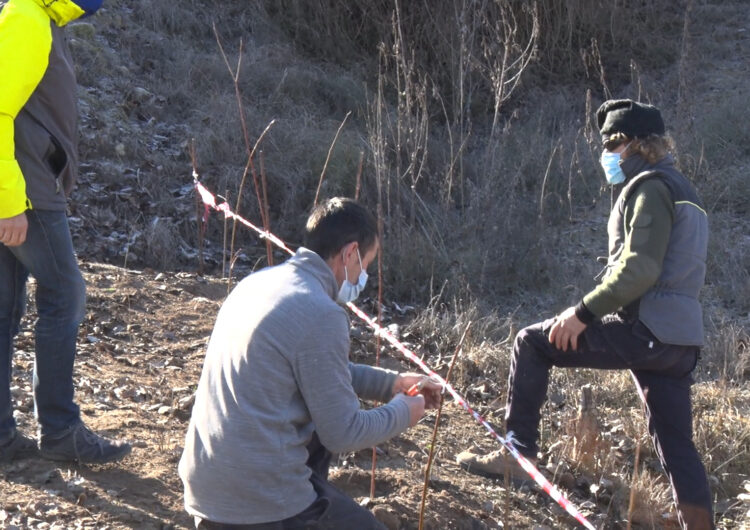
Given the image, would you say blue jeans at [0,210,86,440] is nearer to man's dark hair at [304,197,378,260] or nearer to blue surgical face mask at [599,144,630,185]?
man's dark hair at [304,197,378,260]

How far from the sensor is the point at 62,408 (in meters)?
3.73

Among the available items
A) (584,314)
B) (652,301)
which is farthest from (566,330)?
(652,301)

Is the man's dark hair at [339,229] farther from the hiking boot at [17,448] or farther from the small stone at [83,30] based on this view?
the small stone at [83,30]

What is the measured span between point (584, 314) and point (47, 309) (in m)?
2.08

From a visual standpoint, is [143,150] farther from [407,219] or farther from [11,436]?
[11,436]

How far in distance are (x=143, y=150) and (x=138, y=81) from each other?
1.55m

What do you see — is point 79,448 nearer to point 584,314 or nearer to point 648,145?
point 584,314

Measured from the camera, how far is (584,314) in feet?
12.4

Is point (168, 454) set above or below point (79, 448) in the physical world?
below

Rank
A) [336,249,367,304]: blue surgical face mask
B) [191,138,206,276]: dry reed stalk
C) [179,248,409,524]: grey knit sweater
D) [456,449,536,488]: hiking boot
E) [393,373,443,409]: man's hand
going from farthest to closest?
[191,138,206,276]: dry reed stalk, [456,449,536,488]: hiking boot, [393,373,443,409]: man's hand, [336,249,367,304]: blue surgical face mask, [179,248,409,524]: grey knit sweater

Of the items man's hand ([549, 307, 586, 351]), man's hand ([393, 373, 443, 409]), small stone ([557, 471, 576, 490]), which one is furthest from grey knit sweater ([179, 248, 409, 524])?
small stone ([557, 471, 576, 490])

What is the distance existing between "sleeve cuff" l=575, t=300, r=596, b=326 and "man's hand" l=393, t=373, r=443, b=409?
3.11ft

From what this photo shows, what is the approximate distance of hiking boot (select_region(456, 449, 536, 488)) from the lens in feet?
14.4

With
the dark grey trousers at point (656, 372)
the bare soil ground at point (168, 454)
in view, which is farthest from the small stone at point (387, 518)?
the dark grey trousers at point (656, 372)
